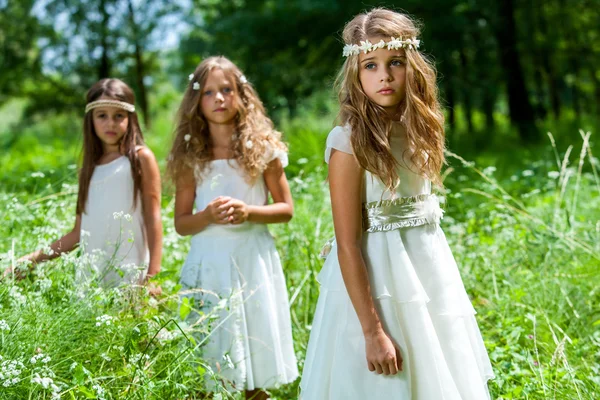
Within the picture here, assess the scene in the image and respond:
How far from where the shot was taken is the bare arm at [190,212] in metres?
3.13

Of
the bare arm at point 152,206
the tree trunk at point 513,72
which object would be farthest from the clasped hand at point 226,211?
the tree trunk at point 513,72

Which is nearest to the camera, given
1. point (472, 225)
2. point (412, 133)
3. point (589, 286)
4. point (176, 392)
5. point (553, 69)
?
point (412, 133)

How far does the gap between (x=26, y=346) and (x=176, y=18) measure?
13.2m

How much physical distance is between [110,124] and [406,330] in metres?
2.04

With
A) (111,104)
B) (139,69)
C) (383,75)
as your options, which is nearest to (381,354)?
(383,75)

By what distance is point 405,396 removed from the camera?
7.03 feet

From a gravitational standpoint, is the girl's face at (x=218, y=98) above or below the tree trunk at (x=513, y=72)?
below

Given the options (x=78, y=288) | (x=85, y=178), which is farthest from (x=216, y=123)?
(x=78, y=288)

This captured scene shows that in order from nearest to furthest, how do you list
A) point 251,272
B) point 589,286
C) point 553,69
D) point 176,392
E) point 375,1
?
point 176,392 → point 251,272 → point 589,286 → point 375,1 → point 553,69

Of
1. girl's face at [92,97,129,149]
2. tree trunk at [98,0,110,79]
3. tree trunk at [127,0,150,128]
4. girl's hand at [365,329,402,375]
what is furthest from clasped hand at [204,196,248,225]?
tree trunk at [98,0,110,79]

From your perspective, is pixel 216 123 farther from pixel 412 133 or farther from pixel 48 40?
pixel 48 40

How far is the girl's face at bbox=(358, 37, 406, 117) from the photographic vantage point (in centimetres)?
231

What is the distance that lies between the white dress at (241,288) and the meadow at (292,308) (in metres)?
0.14

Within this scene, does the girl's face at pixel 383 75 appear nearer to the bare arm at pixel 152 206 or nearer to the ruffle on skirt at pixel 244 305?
the ruffle on skirt at pixel 244 305
